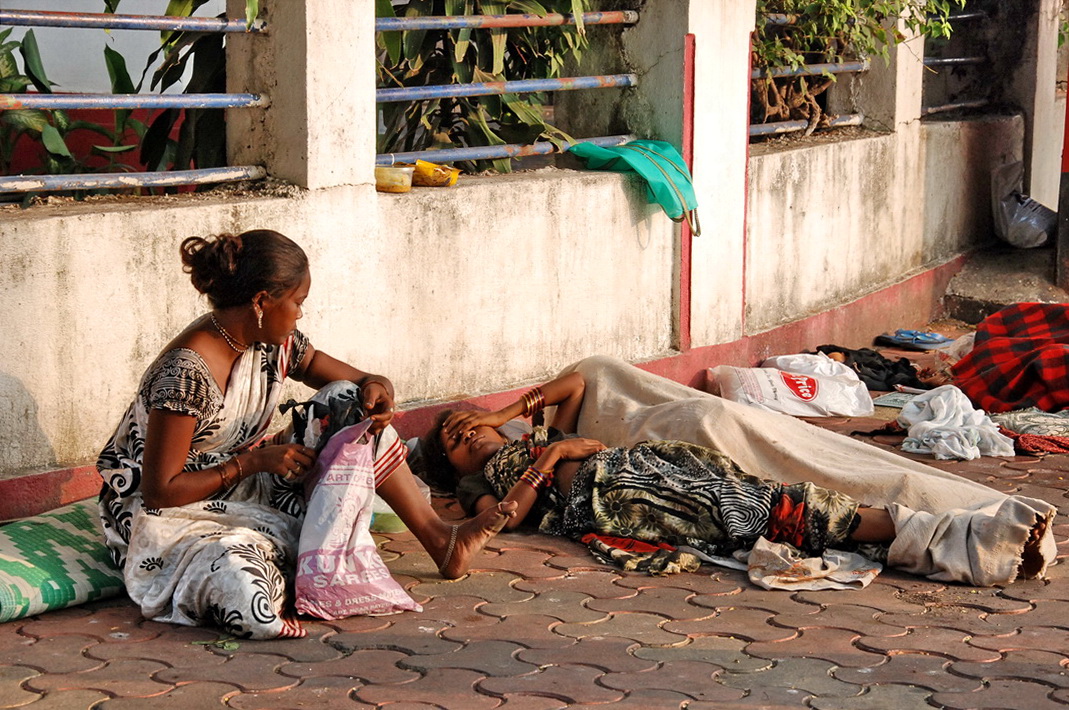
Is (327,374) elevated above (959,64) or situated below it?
below

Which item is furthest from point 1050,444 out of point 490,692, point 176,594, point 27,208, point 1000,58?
point 1000,58

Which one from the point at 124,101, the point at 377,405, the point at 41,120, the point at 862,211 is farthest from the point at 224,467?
the point at 862,211

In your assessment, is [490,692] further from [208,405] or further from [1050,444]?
[1050,444]

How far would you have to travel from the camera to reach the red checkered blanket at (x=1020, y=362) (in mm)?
6426

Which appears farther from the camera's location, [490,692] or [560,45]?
[560,45]

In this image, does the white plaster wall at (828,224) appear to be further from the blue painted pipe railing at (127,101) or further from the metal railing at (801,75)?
the blue painted pipe railing at (127,101)

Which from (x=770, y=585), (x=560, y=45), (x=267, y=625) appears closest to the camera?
(x=267, y=625)

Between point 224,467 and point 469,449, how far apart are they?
125 centimetres

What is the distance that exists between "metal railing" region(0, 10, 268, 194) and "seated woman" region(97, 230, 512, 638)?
815 mm

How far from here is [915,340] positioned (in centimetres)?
841

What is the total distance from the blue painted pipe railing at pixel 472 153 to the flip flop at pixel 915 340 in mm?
3006

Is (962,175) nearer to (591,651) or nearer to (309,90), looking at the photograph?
(309,90)

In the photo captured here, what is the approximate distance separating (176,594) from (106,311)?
113 cm

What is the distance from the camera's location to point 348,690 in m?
3.33
